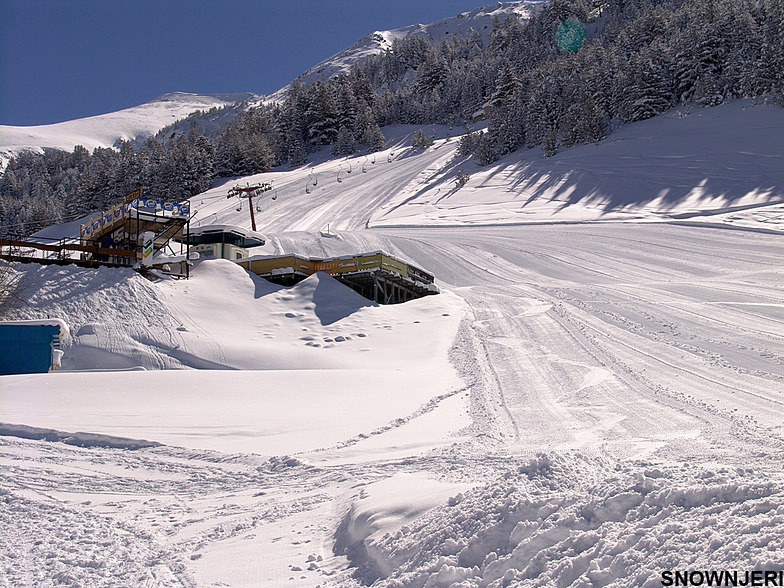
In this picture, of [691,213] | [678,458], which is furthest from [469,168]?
[678,458]

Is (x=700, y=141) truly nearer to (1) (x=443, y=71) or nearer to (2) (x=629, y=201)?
(2) (x=629, y=201)

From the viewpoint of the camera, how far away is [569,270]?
26719mm

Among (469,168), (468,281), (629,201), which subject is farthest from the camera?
(469,168)

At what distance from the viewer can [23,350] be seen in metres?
→ 13.0

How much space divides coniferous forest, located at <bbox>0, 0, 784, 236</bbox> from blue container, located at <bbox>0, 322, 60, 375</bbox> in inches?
1705

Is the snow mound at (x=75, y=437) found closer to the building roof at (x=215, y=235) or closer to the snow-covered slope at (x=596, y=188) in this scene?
the building roof at (x=215, y=235)

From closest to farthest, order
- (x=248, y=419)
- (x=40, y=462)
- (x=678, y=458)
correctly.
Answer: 1. (x=678, y=458)
2. (x=40, y=462)
3. (x=248, y=419)

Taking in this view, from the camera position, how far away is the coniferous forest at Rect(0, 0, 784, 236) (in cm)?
4709

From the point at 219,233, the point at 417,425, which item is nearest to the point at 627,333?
the point at 417,425

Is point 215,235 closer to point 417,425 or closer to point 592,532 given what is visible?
point 417,425

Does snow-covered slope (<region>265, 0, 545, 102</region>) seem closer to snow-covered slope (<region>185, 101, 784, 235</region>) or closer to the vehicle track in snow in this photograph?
snow-covered slope (<region>185, 101, 784, 235</region>)

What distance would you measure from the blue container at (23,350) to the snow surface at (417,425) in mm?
916

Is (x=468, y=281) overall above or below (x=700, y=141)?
below

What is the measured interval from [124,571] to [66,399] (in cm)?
634
